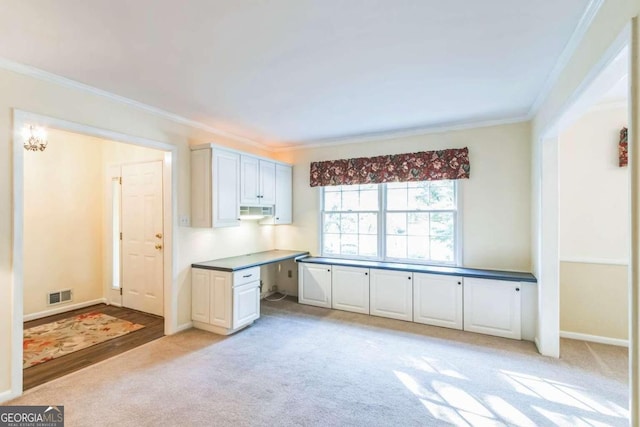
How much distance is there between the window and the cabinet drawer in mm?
1422

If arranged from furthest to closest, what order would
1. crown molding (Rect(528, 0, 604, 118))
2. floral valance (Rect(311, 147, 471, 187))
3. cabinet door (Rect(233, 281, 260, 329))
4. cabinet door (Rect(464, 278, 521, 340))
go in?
floral valance (Rect(311, 147, 471, 187)) → cabinet door (Rect(233, 281, 260, 329)) → cabinet door (Rect(464, 278, 521, 340)) → crown molding (Rect(528, 0, 604, 118))

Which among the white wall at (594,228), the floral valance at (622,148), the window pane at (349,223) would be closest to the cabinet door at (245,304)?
the window pane at (349,223)

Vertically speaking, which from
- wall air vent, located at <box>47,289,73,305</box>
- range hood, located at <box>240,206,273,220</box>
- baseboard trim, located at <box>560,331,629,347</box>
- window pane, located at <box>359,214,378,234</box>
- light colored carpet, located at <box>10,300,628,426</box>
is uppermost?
range hood, located at <box>240,206,273,220</box>

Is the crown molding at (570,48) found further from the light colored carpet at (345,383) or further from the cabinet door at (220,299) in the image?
the cabinet door at (220,299)

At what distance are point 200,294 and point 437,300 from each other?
9.59ft

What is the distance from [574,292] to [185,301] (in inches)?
177

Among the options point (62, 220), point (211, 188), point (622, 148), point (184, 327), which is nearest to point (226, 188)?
point (211, 188)

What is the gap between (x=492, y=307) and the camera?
11.3 feet

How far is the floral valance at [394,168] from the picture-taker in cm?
387

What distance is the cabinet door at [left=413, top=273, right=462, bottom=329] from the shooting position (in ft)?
11.8

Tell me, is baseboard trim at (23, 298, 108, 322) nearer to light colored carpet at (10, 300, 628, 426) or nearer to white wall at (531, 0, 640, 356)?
light colored carpet at (10, 300, 628, 426)

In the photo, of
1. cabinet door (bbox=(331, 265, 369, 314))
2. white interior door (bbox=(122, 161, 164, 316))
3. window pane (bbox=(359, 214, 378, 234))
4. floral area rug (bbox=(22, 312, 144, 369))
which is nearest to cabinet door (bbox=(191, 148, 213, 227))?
white interior door (bbox=(122, 161, 164, 316))

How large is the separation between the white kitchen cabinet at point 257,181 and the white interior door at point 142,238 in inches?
43.3

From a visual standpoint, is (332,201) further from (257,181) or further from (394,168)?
(257,181)
